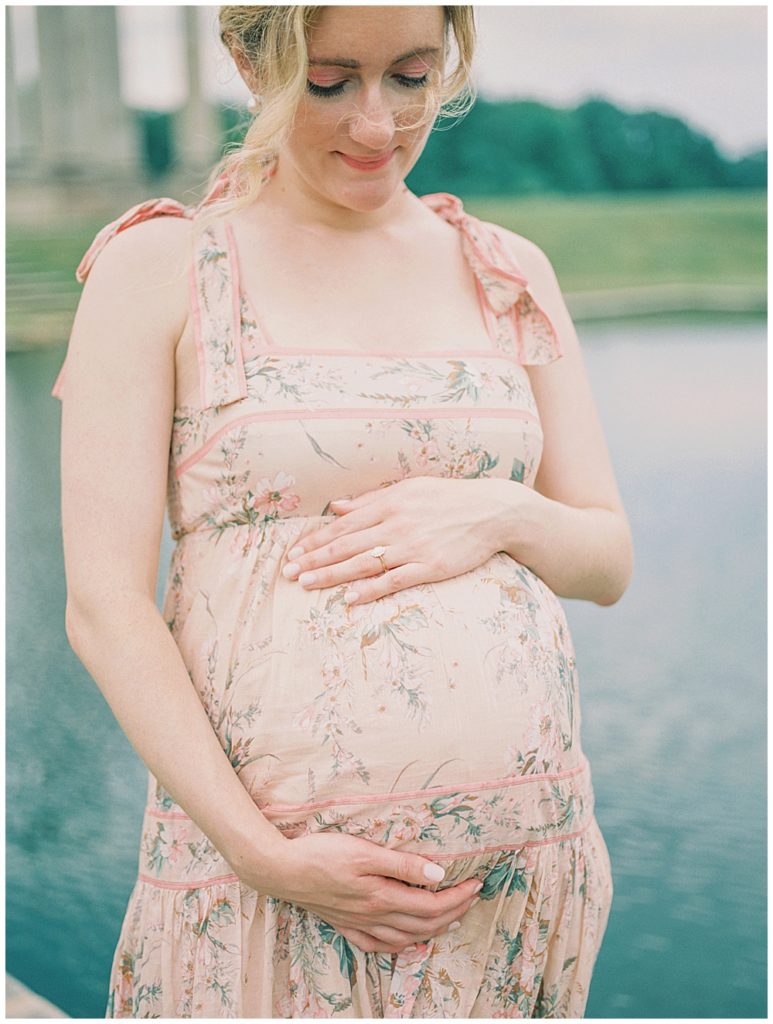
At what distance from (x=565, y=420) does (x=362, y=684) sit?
0.44 meters

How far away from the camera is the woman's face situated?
109 cm

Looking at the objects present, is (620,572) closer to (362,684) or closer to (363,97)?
(362,684)

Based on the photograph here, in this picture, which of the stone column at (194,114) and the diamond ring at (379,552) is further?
the stone column at (194,114)

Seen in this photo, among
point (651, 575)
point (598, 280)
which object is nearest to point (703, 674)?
point (651, 575)

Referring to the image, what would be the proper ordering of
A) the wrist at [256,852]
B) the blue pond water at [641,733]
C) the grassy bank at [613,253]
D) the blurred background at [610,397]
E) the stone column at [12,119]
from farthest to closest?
1. the grassy bank at [613,253]
2. the stone column at [12,119]
3. the blurred background at [610,397]
4. the blue pond water at [641,733]
5. the wrist at [256,852]

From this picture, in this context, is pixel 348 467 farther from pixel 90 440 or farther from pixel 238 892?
pixel 238 892

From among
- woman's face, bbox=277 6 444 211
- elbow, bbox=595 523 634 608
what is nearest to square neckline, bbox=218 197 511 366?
woman's face, bbox=277 6 444 211

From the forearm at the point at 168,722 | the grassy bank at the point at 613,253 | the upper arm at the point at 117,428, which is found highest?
the grassy bank at the point at 613,253

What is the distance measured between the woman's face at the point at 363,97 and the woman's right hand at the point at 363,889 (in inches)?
26.2

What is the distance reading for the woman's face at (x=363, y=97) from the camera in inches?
42.9

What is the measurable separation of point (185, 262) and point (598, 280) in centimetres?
616

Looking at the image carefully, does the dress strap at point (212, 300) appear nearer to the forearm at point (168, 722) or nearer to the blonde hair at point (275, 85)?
the blonde hair at point (275, 85)

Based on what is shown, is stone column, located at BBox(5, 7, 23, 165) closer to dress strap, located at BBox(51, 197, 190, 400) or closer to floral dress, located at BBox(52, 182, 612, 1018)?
dress strap, located at BBox(51, 197, 190, 400)

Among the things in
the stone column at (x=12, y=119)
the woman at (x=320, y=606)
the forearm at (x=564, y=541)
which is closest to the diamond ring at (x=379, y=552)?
the woman at (x=320, y=606)
